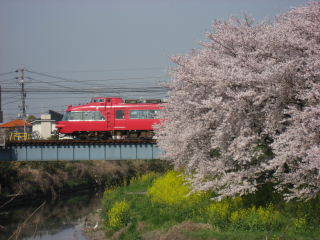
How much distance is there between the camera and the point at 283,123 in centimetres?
1769

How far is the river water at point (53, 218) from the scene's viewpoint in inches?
1123

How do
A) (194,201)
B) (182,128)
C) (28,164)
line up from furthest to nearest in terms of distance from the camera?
(28,164), (182,128), (194,201)

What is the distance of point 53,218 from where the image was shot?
34250 mm

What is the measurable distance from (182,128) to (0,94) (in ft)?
98.9

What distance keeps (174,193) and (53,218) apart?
1393 cm

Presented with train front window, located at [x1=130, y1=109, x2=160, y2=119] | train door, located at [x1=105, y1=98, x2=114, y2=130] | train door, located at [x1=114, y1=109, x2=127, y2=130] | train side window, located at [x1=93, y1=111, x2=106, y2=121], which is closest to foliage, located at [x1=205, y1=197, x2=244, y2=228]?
train front window, located at [x1=130, y1=109, x2=160, y2=119]

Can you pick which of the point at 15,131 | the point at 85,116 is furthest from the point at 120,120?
the point at 15,131

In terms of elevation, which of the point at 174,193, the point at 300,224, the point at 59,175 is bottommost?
the point at 59,175

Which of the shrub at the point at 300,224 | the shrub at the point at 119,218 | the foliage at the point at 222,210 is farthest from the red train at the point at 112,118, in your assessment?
the shrub at the point at 300,224

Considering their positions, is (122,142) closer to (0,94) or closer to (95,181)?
(0,94)

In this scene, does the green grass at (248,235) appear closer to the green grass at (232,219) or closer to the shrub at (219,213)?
the green grass at (232,219)

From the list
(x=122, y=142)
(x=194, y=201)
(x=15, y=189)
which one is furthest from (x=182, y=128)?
(x=15, y=189)

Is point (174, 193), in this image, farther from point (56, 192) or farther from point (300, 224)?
point (56, 192)

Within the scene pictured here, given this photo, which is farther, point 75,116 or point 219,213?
point 75,116
